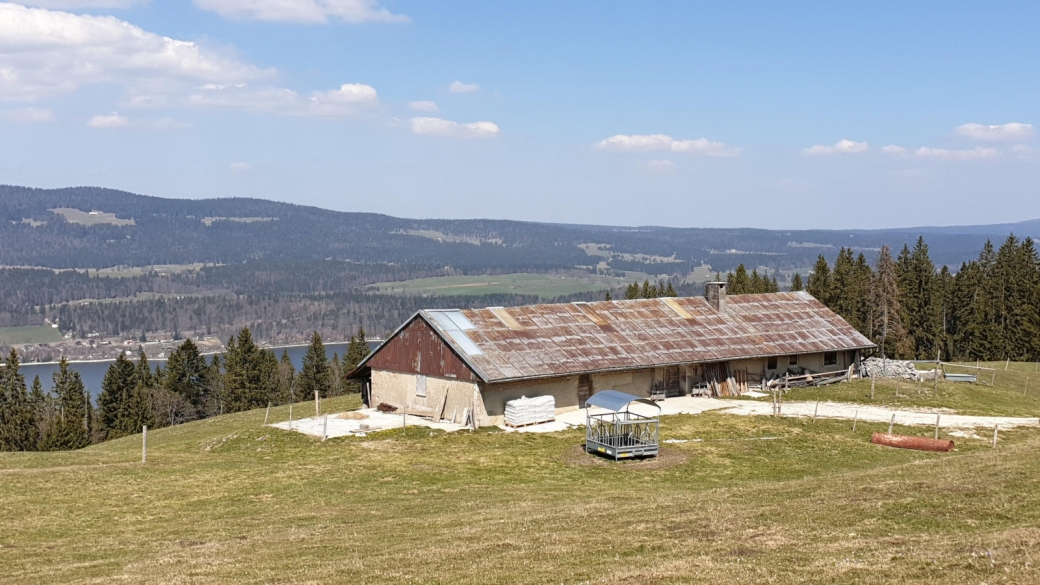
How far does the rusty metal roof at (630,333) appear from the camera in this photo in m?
43.5

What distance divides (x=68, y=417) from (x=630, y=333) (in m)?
60.9

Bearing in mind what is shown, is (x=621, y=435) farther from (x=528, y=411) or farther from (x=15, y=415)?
(x=15, y=415)

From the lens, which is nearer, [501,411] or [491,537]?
[491,537]

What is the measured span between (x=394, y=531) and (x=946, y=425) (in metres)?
28.9

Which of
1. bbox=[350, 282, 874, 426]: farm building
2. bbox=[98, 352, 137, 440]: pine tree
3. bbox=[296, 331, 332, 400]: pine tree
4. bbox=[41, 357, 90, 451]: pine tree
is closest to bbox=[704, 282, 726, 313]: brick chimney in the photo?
bbox=[350, 282, 874, 426]: farm building

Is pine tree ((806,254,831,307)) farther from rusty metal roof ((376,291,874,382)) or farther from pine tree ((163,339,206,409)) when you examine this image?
pine tree ((163,339,206,409))

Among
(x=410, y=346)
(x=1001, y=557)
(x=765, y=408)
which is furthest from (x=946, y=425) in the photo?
(x=1001, y=557)

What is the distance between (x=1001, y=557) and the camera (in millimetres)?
13992

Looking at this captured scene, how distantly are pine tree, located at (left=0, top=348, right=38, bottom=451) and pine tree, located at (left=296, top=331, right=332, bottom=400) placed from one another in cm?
2863

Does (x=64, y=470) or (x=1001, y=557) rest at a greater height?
(x=1001, y=557)

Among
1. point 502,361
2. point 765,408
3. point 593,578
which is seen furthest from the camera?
point 765,408

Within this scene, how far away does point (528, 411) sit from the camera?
40.8 m

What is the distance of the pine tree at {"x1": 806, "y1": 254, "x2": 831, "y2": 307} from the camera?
330 ft

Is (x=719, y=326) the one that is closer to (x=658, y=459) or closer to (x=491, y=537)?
(x=658, y=459)
